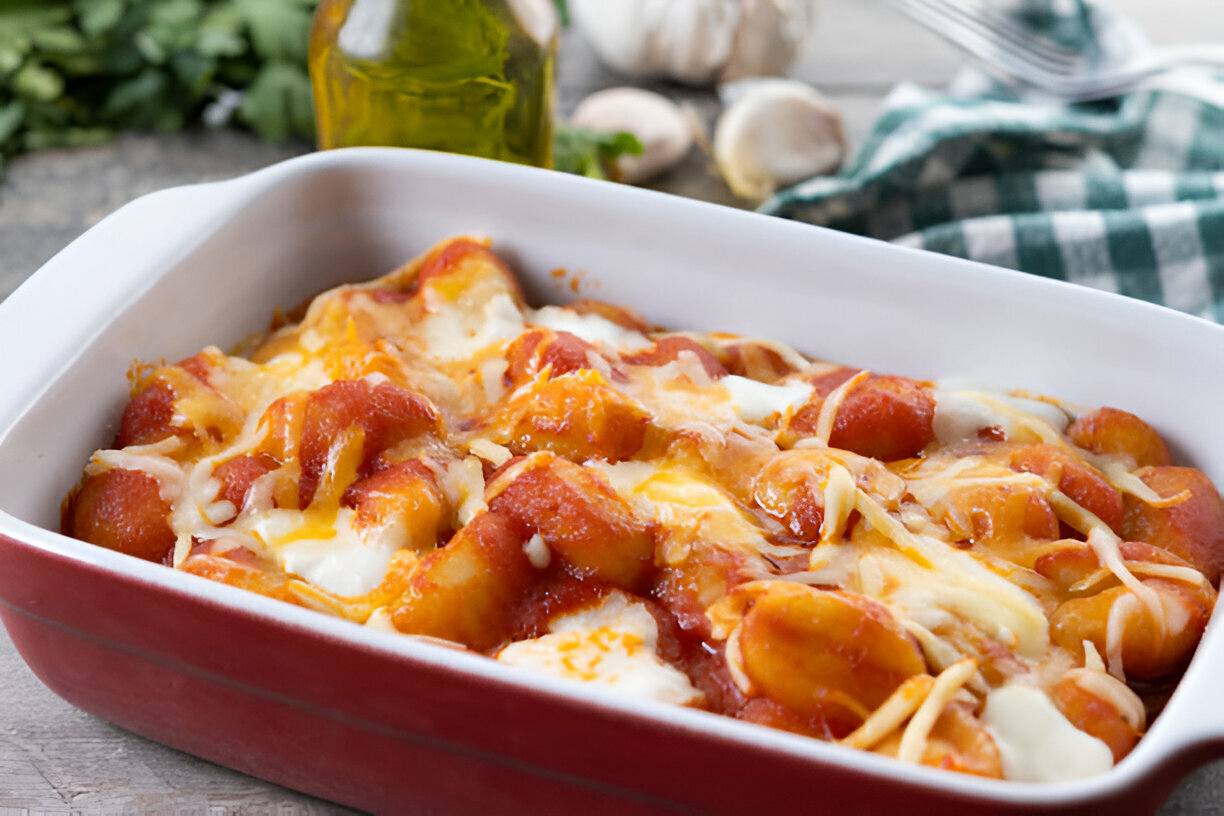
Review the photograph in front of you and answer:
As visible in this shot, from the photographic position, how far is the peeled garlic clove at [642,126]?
7.75 ft

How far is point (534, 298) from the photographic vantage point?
1.79m

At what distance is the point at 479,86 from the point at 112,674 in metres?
1.01

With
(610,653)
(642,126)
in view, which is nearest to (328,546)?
(610,653)

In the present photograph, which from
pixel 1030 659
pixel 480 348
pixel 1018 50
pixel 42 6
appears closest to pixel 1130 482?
pixel 1030 659

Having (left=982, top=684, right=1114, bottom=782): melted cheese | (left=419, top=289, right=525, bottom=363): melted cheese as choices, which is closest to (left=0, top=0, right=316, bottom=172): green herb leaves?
(left=419, top=289, right=525, bottom=363): melted cheese

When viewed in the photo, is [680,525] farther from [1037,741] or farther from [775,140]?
[775,140]

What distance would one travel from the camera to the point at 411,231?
181cm

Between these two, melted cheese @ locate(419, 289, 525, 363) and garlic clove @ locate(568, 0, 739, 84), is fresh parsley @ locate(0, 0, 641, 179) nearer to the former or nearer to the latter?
garlic clove @ locate(568, 0, 739, 84)

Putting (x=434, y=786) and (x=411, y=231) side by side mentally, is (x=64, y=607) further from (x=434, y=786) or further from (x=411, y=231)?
(x=411, y=231)

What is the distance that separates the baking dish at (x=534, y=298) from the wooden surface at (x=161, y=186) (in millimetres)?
52

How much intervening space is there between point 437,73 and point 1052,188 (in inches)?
44.1

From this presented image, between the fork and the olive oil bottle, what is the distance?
3.43 feet

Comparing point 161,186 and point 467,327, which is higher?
point 467,327

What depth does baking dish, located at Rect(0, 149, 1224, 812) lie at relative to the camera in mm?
1021
